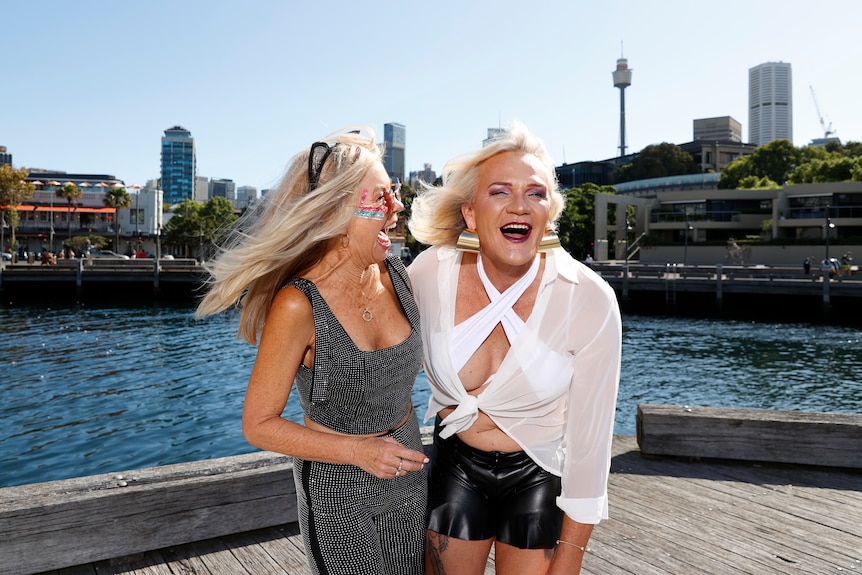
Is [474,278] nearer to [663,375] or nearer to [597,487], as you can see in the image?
[597,487]

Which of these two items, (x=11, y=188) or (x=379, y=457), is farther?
(x=11, y=188)

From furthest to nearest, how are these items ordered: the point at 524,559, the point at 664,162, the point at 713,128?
the point at 713,128 < the point at 664,162 < the point at 524,559

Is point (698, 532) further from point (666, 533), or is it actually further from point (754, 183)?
point (754, 183)

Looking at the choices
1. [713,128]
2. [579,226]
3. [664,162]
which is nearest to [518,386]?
[579,226]

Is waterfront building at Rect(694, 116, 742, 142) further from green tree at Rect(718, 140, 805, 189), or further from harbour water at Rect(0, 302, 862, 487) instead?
harbour water at Rect(0, 302, 862, 487)

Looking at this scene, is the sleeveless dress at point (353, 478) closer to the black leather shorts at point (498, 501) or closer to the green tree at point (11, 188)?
the black leather shorts at point (498, 501)

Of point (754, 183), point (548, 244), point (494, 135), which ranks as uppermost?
point (754, 183)

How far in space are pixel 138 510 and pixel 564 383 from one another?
2379 millimetres

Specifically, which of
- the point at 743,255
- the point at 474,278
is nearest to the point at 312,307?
the point at 474,278

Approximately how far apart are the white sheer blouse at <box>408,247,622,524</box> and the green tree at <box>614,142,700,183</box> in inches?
4471

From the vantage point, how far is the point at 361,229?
221 centimetres

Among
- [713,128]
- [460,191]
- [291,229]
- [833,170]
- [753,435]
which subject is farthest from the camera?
[713,128]

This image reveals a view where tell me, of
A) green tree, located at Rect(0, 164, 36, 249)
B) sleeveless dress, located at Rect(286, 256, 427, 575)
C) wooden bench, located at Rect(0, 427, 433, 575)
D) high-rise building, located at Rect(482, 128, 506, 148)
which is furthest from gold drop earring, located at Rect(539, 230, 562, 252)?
green tree, located at Rect(0, 164, 36, 249)

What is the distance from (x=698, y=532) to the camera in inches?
162
